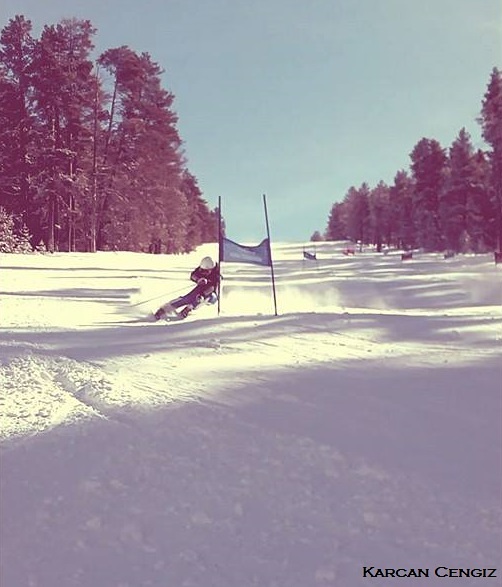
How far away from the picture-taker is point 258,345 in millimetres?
8289

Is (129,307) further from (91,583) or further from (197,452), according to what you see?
(91,583)

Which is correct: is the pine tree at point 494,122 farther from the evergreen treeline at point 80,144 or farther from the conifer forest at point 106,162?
the evergreen treeline at point 80,144

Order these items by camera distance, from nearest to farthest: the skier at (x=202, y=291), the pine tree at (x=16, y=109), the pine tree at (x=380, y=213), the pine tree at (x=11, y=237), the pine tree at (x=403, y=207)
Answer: the skier at (x=202, y=291)
the pine tree at (x=11, y=237)
the pine tree at (x=16, y=109)
the pine tree at (x=403, y=207)
the pine tree at (x=380, y=213)

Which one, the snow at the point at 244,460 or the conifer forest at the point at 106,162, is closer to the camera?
the snow at the point at 244,460

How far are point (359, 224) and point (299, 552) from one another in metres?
95.4

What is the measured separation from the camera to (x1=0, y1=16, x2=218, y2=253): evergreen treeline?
3017cm

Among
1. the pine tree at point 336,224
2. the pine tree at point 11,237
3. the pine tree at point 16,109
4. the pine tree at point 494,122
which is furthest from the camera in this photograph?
the pine tree at point 336,224

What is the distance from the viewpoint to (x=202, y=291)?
46.5ft

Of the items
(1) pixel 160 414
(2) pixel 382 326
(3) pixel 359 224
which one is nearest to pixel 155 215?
(2) pixel 382 326

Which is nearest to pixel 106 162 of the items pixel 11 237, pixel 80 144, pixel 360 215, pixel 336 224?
pixel 80 144

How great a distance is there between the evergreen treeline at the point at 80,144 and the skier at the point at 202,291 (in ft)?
55.3

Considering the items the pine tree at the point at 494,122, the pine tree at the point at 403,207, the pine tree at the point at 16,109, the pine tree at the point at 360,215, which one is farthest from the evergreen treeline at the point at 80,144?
the pine tree at the point at 360,215

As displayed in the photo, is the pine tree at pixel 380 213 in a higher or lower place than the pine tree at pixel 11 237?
higher

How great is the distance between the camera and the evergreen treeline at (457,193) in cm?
3575
